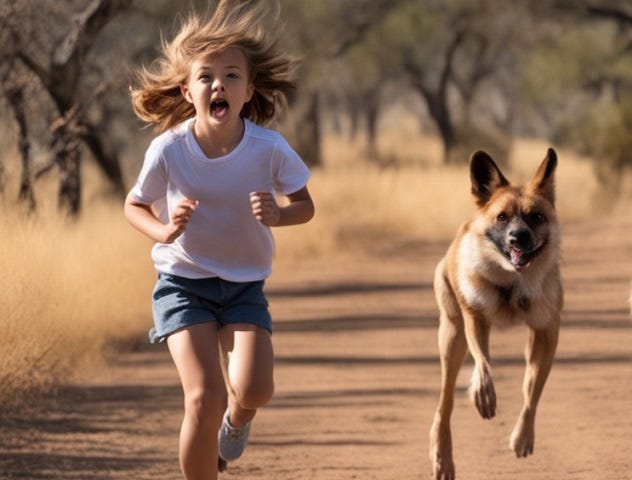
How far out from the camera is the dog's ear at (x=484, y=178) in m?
6.91

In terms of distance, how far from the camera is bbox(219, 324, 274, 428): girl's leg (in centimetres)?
545

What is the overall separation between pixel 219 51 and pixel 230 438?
4.87 ft

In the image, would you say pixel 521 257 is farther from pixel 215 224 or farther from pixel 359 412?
pixel 359 412

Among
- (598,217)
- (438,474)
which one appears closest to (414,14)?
(598,217)

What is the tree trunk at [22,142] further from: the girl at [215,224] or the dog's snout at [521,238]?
the girl at [215,224]

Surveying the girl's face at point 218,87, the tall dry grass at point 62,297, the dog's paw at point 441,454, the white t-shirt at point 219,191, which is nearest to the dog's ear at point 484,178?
the dog's paw at point 441,454

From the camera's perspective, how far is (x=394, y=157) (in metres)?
41.2

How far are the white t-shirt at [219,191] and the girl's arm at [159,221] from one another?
41 mm

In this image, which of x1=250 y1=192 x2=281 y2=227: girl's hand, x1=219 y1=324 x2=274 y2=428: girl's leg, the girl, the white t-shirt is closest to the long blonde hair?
the girl

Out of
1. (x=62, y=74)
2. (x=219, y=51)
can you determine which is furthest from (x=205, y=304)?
(x=62, y=74)

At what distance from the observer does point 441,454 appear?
6750 millimetres

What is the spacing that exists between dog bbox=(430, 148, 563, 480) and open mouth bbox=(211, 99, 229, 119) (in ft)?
5.37

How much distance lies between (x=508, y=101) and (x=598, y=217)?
120ft

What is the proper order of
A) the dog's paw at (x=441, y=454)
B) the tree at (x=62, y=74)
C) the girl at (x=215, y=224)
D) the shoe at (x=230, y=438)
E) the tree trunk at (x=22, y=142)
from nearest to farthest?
the girl at (x=215, y=224) < the shoe at (x=230, y=438) < the dog's paw at (x=441, y=454) < the tree trunk at (x=22, y=142) < the tree at (x=62, y=74)
